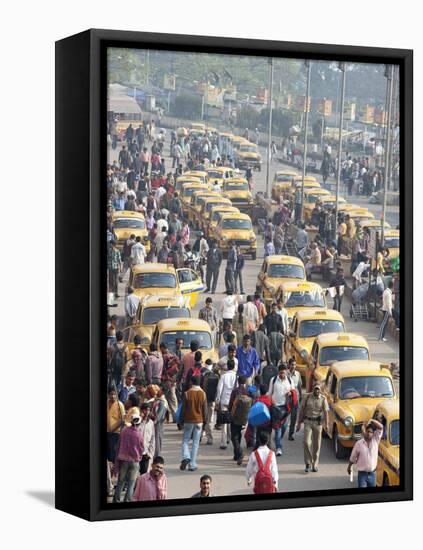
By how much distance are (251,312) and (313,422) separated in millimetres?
1545

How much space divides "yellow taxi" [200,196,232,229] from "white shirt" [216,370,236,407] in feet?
5.93

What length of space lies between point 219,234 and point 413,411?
3450 mm

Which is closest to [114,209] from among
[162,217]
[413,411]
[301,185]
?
[162,217]

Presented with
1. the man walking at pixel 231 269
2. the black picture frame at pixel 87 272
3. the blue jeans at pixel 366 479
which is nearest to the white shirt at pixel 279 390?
the black picture frame at pixel 87 272

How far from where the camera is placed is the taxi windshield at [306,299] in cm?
2420

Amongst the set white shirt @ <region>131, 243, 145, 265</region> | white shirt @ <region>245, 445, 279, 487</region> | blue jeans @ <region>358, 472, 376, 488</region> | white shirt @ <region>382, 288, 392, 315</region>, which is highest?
white shirt @ <region>131, 243, 145, 265</region>

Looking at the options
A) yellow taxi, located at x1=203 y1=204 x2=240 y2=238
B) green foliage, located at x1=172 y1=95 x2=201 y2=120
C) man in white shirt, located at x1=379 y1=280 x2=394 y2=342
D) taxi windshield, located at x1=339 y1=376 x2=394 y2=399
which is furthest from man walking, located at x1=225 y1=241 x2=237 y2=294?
man in white shirt, located at x1=379 y1=280 x2=394 y2=342

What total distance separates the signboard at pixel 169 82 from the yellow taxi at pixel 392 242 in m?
3.52

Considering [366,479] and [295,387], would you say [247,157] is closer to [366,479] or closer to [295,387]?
[295,387]

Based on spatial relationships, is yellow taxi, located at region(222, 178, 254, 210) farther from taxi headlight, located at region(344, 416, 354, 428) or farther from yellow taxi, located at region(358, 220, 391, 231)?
taxi headlight, located at region(344, 416, 354, 428)

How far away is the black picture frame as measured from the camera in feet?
74.1

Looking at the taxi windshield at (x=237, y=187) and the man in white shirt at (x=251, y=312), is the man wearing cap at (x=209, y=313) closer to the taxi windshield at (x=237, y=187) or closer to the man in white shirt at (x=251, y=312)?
the man in white shirt at (x=251, y=312)

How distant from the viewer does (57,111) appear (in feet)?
Answer: 77.0

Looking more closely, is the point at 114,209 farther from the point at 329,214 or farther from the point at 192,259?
the point at 329,214
